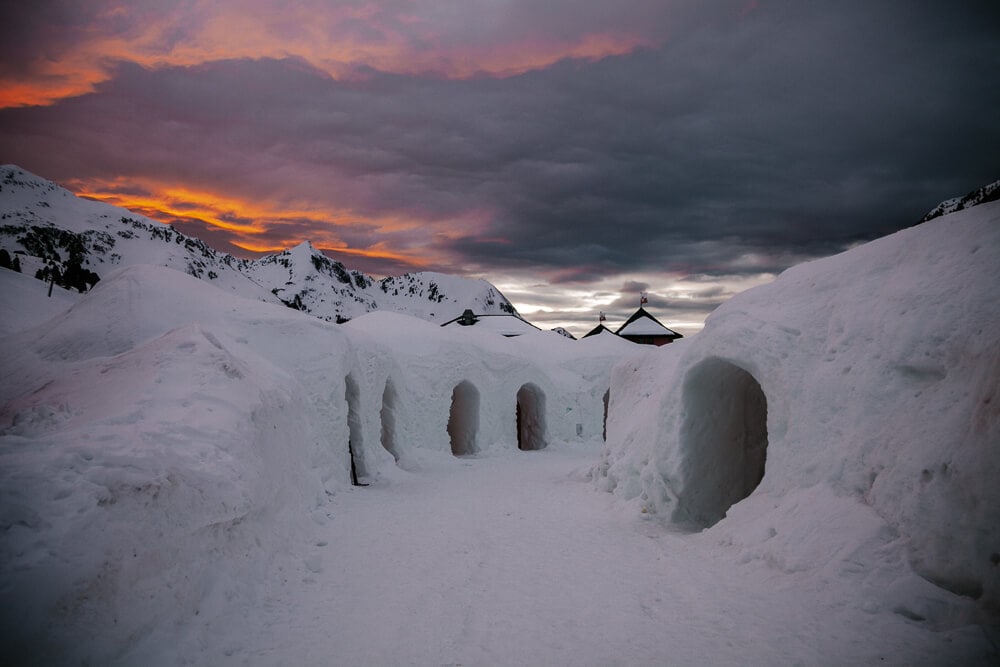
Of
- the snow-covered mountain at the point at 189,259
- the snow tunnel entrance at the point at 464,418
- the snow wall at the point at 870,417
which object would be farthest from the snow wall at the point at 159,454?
the snow-covered mountain at the point at 189,259

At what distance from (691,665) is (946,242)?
6303mm

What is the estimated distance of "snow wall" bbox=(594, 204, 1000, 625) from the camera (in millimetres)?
5312

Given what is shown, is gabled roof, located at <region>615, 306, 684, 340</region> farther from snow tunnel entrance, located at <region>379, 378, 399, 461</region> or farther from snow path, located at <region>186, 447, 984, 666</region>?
snow path, located at <region>186, 447, 984, 666</region>

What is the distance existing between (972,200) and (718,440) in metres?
5.89

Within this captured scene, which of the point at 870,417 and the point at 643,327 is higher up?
the point at 643,327

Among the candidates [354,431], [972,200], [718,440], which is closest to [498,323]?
[354,431]

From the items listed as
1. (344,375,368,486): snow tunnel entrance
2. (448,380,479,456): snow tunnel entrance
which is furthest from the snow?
(448,380,479,456): snow tunnel entrance

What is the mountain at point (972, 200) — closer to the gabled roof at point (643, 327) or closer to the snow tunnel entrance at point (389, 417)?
the snow tunnel entrance at point (389, 417)

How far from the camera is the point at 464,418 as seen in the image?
1007 inches

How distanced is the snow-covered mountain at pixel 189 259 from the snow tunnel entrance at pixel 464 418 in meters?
48.4

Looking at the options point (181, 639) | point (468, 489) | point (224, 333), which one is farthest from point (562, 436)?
point (181, 639)

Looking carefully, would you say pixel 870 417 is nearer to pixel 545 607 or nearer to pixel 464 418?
pixel 545 607

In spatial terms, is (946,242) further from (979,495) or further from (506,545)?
(506,545)

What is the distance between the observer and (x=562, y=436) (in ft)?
92.5
